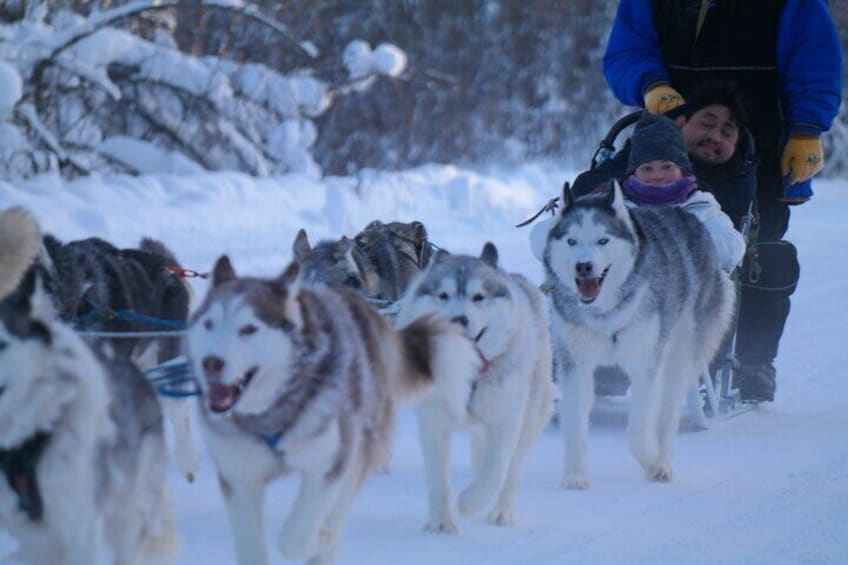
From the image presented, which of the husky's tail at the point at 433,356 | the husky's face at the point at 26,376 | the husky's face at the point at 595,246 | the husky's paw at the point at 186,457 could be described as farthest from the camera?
the husky's face at the point at 595,246

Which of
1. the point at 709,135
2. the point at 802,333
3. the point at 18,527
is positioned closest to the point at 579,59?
the point at 802,333

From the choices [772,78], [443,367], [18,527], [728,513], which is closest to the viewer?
[18,527]

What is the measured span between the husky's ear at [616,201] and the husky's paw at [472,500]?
1205 millimetres

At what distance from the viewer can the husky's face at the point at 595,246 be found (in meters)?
4.09

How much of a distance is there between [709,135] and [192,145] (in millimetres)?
6137

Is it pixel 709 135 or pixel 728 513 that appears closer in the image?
pixel 728 513

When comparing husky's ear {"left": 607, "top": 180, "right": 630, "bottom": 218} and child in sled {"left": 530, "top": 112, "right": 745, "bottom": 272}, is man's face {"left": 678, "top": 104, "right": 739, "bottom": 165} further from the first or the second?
husky's ear {"left": 607, "top": 180, "right": 630, "bottom": 218}

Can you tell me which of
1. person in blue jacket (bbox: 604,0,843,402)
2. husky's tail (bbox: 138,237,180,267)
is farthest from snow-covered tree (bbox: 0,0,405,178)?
person in blue jacket (bbox: 604,0,843,402)

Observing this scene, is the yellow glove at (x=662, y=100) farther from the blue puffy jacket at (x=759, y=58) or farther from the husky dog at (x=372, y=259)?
the husky dog at (x=372, y=259)

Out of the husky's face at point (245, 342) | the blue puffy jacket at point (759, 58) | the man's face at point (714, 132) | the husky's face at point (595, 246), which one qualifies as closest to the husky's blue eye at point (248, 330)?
the husky's face at point (245, 342)

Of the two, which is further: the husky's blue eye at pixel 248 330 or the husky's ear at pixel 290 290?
the husky's ear at pixel 290 290

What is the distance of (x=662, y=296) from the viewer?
428 centimetres

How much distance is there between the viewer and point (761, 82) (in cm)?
534

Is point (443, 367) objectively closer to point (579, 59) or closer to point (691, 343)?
point (691, 343)
